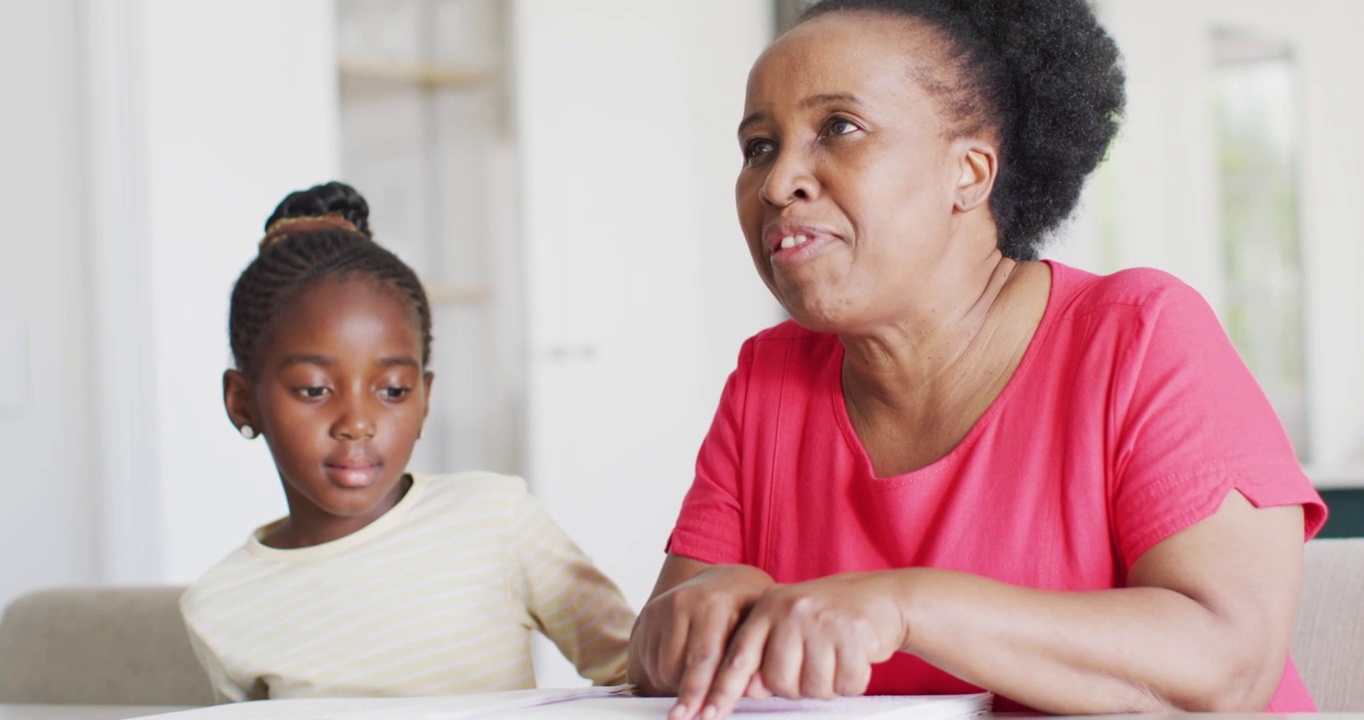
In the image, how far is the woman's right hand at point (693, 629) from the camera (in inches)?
32.1

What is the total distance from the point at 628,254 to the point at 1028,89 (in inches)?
114

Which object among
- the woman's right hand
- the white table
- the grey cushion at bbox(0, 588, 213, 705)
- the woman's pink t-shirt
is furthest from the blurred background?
the woman's right hand

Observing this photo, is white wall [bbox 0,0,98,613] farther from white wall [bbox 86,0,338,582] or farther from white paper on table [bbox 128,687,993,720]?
white paper on table [bbox 128,687,993,720]

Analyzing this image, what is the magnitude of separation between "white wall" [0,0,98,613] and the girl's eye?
2030 millimetres

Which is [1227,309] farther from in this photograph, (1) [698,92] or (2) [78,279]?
(2) [78,279]

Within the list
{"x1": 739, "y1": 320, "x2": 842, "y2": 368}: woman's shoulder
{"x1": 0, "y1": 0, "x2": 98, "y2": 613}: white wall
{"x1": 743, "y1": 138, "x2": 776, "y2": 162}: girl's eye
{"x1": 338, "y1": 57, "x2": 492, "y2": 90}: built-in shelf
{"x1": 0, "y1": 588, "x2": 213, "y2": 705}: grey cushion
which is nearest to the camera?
{"x1": 743, "y1": 138, "x2": 776, "y2": 162}: girl's eye

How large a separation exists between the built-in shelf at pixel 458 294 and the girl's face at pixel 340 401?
208cm

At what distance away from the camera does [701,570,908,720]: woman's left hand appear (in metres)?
0.77

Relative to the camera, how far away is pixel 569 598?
1348 mm

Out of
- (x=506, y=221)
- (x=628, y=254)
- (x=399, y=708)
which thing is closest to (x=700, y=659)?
(x=399, y=708)

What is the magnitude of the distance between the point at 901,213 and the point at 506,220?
2679 millimetres

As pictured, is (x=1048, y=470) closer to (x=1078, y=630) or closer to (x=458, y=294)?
(x=1078, y=630)

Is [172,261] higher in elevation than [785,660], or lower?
higher

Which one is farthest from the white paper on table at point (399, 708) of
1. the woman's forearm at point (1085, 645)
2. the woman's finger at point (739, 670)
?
the woman's forearm at point (1085, 645)
